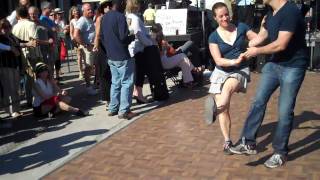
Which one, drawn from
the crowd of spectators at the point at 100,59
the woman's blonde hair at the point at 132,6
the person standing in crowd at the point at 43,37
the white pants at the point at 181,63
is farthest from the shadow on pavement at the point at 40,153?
the white pants at the point at 181,63

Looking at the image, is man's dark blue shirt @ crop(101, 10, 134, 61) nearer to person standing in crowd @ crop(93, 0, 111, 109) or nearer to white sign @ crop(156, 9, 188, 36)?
person standing in crowd @ crop(93, 0, 111, 109)

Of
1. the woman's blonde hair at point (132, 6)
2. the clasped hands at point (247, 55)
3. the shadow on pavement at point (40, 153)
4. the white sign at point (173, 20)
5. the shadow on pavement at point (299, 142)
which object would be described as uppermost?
the woman's blonde hair at point (132, 6)

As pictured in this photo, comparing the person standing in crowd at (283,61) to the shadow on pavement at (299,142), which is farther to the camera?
the shadow on pavement at (299,142)

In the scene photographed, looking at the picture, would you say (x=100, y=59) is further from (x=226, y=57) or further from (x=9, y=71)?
(x=226, y=57)

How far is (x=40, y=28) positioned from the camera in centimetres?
851

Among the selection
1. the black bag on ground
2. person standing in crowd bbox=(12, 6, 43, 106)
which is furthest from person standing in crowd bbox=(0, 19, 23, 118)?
the black bag on ground

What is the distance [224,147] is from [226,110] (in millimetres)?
428

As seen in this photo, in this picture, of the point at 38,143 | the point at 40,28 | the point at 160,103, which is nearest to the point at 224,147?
the point at 38,143

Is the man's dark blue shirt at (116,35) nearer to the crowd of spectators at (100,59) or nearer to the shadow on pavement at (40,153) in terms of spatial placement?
the crowd of spectators at (100,59)

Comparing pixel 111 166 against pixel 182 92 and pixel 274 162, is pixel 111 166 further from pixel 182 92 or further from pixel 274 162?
pixel 182 92

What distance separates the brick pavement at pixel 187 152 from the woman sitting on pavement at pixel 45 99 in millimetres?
1259

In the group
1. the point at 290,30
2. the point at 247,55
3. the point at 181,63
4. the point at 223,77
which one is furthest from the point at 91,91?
the point at 290,30

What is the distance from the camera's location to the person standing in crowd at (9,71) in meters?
7.15

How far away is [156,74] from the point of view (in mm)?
8445
